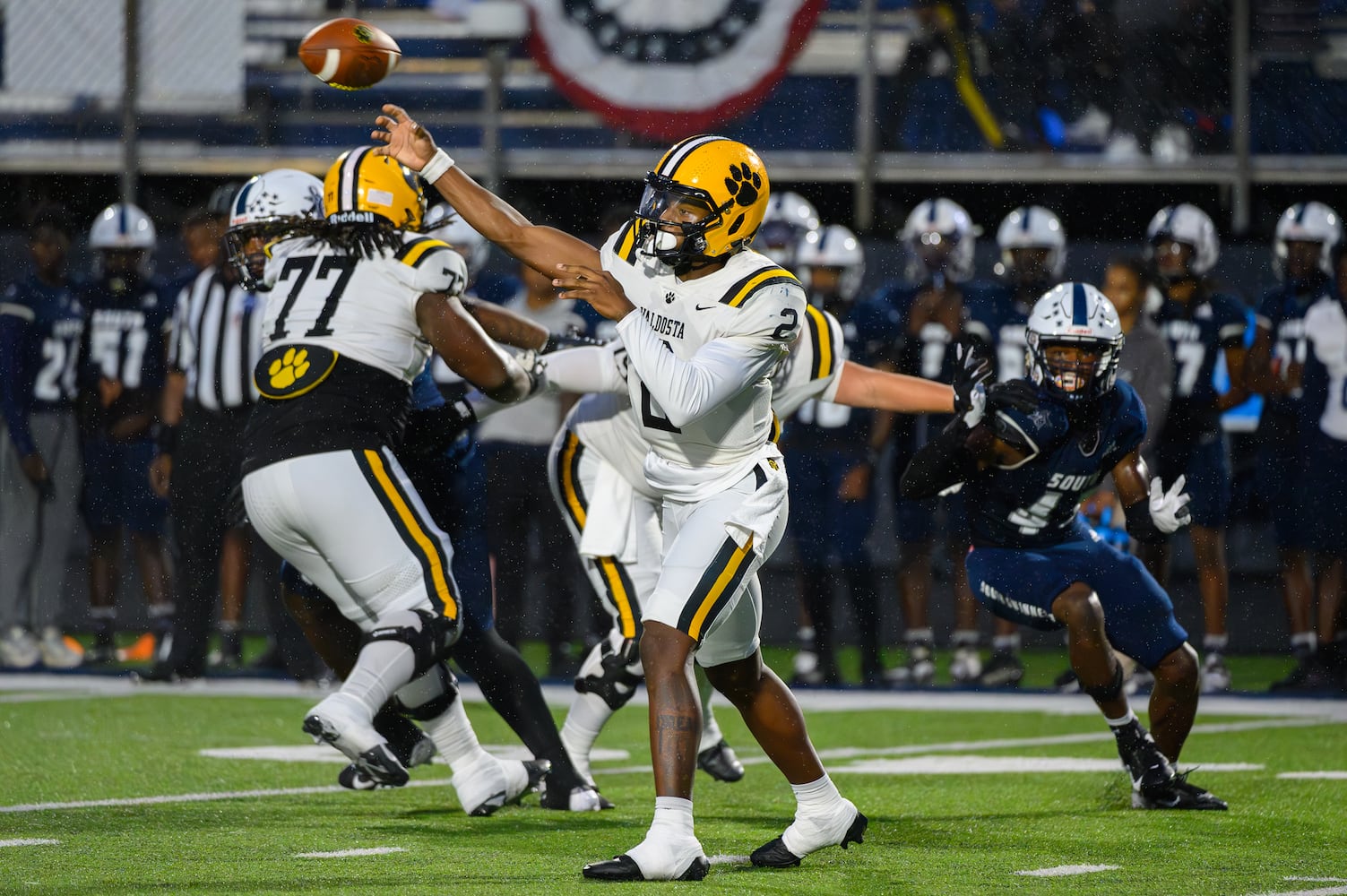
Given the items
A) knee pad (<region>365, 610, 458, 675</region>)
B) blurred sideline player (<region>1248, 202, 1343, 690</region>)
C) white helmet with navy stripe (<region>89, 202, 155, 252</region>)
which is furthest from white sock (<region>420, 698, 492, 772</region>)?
white helmet with navy stripe (<region>89, 202, 155, 252</region>)

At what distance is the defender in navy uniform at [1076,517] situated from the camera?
5.46 m

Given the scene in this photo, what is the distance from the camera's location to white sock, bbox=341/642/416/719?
A: 15.5ft

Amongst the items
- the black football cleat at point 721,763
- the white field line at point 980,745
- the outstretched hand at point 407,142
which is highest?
the outstretched hand at point 407,142

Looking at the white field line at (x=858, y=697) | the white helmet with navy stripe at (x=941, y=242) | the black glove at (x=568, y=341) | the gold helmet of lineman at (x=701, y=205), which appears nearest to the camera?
the gold helmet of lineman at (x=701, y=205)

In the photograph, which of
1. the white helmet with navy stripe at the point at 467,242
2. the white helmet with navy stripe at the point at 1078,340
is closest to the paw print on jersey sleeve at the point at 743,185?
the white helmet with navy stripe at the point at 1078,340

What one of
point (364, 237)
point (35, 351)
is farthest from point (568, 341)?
point (35, 351)

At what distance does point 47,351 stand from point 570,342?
14.5ft

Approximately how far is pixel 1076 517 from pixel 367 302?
2123 mm

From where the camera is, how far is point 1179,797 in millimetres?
5422

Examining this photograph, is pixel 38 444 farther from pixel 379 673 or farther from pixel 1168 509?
pixel 1168 509

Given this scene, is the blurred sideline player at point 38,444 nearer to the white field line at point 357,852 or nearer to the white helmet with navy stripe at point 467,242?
the white helmet with navy stripe at point 467,242

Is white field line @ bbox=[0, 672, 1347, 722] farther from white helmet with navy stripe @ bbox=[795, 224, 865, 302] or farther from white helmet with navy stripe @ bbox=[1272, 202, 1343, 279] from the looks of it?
white helmet with navy stripe @ bbox=[1272, 202, 1343, 279]

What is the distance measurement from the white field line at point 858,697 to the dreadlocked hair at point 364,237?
318cm

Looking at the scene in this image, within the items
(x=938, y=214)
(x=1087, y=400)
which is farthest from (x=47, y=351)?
(x=1087, y=400)
